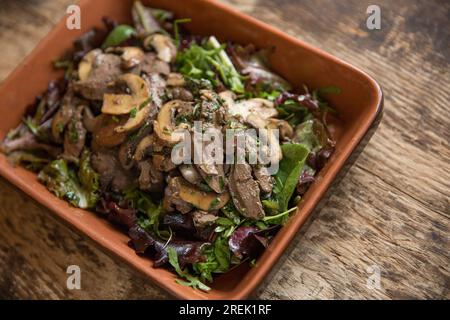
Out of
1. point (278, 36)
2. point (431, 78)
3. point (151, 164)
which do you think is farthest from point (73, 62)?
point (431, 78)

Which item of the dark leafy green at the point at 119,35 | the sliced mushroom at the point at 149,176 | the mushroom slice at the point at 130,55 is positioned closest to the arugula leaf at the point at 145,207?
the sliced mushroom at the point at 149,176

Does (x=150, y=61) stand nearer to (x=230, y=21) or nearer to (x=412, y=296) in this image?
(x=230, y=21)

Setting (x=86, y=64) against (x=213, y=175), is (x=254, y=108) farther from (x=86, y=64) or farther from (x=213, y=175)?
(x=86, y=64)

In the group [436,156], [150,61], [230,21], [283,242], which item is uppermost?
[230,21]

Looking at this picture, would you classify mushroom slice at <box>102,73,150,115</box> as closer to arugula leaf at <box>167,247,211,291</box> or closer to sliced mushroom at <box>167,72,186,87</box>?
sliced mushroom at <box>167,72,186,87</box>

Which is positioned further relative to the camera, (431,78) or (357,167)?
(431,78)

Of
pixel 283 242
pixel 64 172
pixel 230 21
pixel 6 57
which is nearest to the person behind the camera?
pixel 283 242

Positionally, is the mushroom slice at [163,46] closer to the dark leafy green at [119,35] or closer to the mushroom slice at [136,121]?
the dark leafy green at [119,35]
